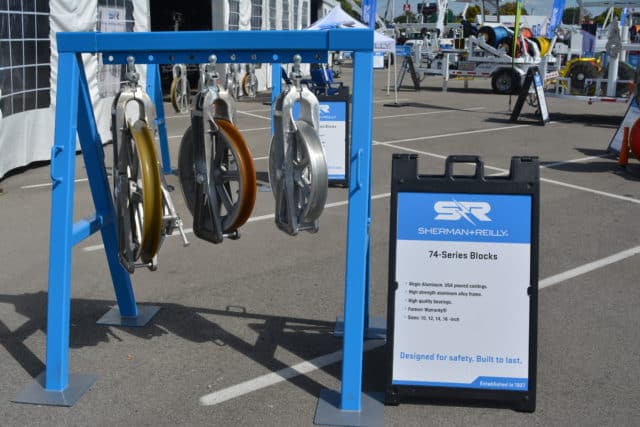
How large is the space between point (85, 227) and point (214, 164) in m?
0.90

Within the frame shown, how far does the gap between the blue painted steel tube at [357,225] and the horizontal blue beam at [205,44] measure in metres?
0.19

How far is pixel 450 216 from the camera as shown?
385cm

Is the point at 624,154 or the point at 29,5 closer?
the point at 29,5

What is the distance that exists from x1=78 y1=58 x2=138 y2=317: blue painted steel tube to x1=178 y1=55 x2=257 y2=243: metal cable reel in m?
0.64

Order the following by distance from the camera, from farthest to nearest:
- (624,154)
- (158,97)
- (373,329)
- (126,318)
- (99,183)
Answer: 1. (624,154)
2. (158,97)
3. (126,318)
4. (373,329)
5. (99,183)

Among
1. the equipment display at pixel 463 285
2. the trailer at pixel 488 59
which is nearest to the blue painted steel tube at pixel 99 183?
the equipment display at pixel 463 285

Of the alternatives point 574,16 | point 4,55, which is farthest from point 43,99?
point 574,16

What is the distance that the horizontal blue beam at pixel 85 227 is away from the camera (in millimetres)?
4121

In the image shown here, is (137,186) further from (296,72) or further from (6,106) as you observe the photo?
(6,106)

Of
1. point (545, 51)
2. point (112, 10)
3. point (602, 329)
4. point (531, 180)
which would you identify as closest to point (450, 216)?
point (531, 180)

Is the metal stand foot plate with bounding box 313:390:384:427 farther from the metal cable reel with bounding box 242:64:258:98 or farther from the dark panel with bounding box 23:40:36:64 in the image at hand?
the metal cable reel with bounding box 242:64:258:98

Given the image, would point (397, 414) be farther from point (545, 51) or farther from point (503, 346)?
point (545, 51)

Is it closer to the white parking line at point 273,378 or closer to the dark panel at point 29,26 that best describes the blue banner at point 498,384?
the white parking line at point 273,378

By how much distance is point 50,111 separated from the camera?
36.6ft
